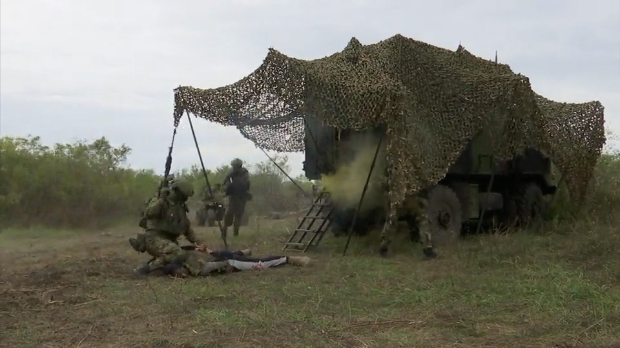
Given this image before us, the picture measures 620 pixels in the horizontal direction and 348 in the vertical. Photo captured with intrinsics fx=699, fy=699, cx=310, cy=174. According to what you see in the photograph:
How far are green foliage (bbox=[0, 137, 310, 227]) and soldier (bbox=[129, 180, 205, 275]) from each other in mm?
8730

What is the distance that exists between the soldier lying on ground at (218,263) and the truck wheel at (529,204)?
5.72 metres

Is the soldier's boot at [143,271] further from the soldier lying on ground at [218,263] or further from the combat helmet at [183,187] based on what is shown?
the combat helmet at [183,187]

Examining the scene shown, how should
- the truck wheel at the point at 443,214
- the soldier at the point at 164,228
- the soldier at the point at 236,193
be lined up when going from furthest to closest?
the soldier at the point at 236,193 → the truck wheel at the point at 443,214 → the soldier at the point at 164,228

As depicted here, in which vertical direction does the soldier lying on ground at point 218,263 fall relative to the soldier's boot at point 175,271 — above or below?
above

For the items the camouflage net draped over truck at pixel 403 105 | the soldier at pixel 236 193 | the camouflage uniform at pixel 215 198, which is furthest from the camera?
the camouflage uniform at pixel 215 198

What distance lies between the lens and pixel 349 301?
6.52 m

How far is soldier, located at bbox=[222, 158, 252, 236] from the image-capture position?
45.7 ft

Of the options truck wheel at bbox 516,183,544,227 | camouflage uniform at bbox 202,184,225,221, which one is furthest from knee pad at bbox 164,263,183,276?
truck wheel at bbox 516,183,544,227

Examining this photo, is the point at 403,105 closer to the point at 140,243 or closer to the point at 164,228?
the point at 164,228

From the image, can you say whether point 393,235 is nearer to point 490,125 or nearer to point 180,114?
point 490,125

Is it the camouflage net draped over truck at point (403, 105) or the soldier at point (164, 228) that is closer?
the soldier at point (164, 228)

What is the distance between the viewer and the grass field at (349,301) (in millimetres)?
5188

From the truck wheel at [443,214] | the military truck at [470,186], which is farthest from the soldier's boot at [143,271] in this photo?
the truck wheel at [443,214]

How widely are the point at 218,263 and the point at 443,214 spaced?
160 inches
